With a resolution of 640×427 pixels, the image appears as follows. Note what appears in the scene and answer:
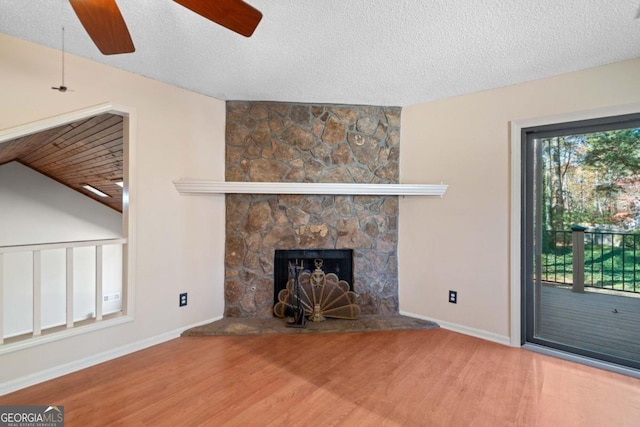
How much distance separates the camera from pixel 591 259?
245 cm

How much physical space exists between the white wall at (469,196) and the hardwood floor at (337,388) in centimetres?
47

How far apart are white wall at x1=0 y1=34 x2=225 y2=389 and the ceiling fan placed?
3.03 feet

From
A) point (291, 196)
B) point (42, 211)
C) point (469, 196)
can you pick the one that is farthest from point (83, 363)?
point (42, 211)

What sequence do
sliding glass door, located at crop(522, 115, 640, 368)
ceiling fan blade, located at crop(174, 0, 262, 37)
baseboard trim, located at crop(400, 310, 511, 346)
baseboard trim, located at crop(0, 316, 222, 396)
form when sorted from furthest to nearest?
baseboard trim, located at crop(400, 310, 511, 346), sliding glass door, located at crop(522, 115, 640, 368), baseboard trim, located at crop(0, 316, 222, 396), ceiling fan blade, located at crop(174, 0, 262, 37)

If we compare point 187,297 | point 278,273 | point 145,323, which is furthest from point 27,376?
point 278,273

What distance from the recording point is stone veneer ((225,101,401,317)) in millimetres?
3027

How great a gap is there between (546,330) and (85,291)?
239 inches

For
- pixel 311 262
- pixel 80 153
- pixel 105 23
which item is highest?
pixel 105 23

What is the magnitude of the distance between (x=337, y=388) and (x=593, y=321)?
7.46 ft

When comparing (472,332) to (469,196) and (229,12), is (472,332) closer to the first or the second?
(469,196)

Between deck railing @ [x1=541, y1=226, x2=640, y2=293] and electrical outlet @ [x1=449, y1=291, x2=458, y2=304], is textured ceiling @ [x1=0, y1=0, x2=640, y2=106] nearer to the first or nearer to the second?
deck railing @ [x1=541, y1=226, x2=640, y2=293]

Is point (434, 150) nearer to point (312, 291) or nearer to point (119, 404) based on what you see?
point (312, 291)

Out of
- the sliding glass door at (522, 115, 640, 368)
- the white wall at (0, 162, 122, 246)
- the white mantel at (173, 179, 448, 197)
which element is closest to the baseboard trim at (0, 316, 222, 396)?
the white mantel at (173, 179, 448, 197)

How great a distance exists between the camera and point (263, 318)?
9.94 feet
